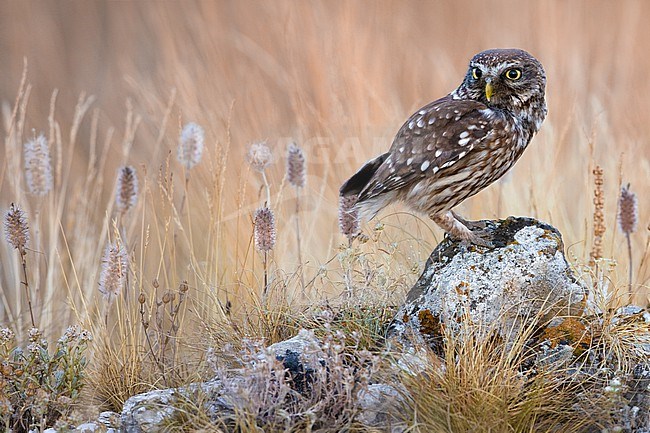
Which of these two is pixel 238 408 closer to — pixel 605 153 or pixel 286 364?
pixel 286 364

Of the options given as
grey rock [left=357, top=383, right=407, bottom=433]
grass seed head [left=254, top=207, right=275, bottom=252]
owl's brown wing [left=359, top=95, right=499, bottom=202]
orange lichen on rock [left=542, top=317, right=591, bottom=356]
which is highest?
owl's brown wing [left=359, top=95, right=499, bottom=202]

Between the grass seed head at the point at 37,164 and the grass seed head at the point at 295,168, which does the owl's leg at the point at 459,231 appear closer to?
the grass seed head at the point at 295,168

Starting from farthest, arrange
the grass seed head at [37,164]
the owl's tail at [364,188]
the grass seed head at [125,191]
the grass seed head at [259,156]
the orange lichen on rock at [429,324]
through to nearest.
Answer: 1. the grass seed head at [259,156]
2. the grass seed head at [37,164]
3. the grass seed head at [125,191]
4. the owl's tail at [364,188]
5. the orange lichen on rock at [429,324]

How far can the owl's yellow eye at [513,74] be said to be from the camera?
11.9 feet

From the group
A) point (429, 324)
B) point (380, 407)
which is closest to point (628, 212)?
point (429, 324)

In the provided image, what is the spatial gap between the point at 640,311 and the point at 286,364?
1.49 m

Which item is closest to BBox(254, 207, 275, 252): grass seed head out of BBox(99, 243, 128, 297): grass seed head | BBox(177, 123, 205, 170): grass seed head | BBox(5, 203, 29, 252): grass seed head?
BBox(99, 243, 128, 297): grass seed head

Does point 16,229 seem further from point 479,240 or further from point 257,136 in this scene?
point 257,136

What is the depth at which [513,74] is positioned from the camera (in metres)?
3.62

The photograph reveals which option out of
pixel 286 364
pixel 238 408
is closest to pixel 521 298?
pixel 286 364

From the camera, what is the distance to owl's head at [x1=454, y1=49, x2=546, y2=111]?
360cm

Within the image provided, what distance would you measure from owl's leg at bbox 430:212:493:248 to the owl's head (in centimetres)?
50

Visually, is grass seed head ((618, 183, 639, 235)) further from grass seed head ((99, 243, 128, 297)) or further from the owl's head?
grass seed head ((99, 243, 128, 297))

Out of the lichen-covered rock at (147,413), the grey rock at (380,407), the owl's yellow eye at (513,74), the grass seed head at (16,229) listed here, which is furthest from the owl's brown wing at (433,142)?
the grass seed head at (16,229)
